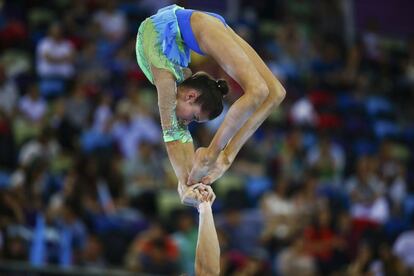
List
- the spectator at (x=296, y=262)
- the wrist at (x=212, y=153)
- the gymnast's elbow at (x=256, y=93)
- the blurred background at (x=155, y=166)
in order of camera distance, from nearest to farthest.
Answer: the gymnast's elbow at (x=256, y=93) < the wrist at (x=212, y=153) < the blurred background at (x=155, y=166) < the spectator at (x=296, y=262)

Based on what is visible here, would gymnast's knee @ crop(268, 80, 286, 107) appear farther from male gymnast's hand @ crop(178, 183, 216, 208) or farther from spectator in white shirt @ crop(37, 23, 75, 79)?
spectator in white shirt @ crop(37, 23, 75, 79)

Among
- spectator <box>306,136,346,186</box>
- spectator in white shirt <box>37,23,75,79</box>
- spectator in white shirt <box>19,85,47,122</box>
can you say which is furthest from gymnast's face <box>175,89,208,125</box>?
spectator <box>306,136,346,186</box>

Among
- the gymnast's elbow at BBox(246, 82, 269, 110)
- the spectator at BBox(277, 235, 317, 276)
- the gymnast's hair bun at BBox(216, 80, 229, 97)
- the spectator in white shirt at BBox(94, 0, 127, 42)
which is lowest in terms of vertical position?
the spectator at BBox(277, 235, 317, 276)

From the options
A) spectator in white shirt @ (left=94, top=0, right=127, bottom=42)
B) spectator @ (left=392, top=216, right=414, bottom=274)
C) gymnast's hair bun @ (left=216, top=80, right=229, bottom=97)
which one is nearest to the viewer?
gymnast's hair bun @ (left=216, top=80, right=229, bottom=97)

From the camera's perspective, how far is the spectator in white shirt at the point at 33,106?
11.1m

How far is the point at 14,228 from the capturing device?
9258 millimetres

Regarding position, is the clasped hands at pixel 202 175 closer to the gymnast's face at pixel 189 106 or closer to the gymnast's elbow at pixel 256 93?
the gymnast's face at pixel 189 106

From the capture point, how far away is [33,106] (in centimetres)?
1112

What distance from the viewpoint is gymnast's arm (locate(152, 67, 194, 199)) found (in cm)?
657

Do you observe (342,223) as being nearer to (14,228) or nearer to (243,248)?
(243,248)

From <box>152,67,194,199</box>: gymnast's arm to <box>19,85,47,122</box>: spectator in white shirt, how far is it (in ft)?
15.1

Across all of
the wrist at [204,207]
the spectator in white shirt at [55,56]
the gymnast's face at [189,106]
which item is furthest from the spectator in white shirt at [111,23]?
the wrist at [204,207]

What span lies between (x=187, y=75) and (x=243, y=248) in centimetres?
407

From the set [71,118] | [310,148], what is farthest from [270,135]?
[71,118]
